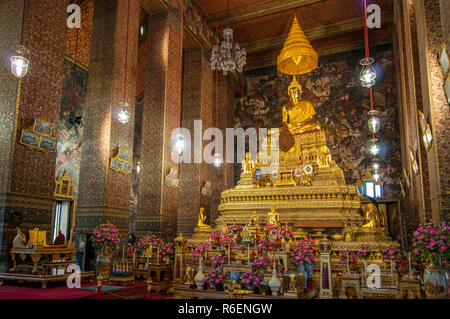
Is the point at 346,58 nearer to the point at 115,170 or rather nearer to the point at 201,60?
the point at 201,60

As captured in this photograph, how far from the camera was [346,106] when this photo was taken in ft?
49.6

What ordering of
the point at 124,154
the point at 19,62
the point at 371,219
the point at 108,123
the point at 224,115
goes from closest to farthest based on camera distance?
the point at 19,62 → the point at 108,123 → the point at 371,219 → the point at 124,154 → the point at 224,115

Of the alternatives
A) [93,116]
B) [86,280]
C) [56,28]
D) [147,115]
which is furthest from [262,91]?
[86,280]

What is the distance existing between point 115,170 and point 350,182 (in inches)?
377

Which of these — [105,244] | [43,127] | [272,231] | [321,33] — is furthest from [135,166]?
[321,33]

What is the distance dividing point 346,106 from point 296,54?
13.0 ft

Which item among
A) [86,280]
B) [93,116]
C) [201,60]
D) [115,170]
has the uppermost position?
[201,60]

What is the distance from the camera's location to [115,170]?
27.4ft

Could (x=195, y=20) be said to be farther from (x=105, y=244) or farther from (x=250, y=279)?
(x=250, y=279)

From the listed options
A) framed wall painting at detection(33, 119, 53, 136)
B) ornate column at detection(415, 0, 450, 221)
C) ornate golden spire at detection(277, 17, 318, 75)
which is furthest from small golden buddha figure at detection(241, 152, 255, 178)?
framed wall painting at detection(33, 119, 53, 136)

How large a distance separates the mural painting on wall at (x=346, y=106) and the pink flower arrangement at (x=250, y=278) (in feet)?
32.9

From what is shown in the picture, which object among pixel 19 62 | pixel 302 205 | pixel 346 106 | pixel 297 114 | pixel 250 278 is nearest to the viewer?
pixel 250 278

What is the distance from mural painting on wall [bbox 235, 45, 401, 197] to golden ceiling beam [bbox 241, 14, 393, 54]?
1164 millimetres
